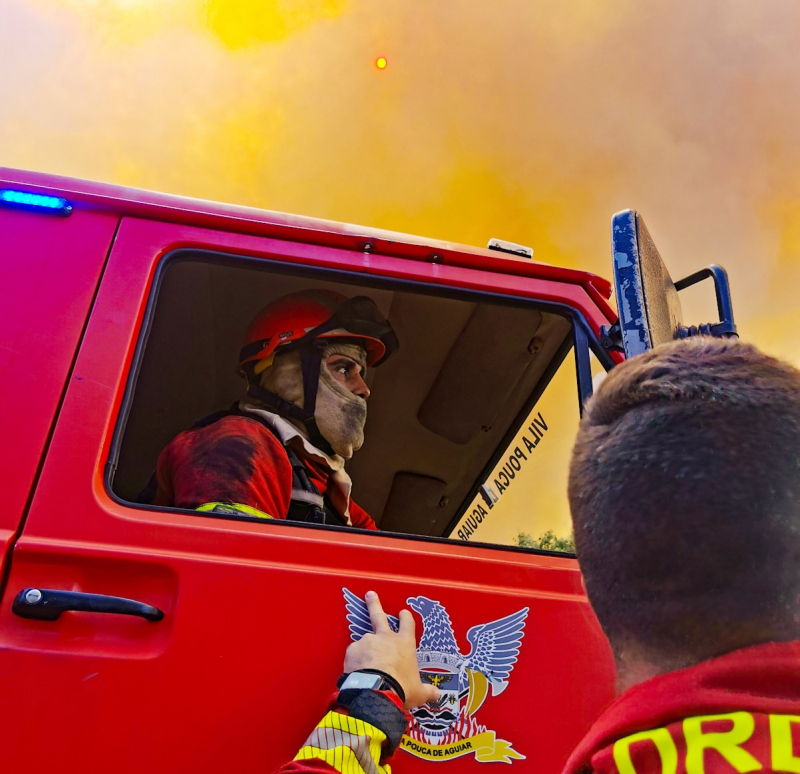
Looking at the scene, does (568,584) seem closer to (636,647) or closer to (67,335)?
(636,647)

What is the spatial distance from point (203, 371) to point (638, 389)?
78.2 inches

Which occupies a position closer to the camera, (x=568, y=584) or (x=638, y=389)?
(x=638, y=389)

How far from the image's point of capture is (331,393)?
2.24 m

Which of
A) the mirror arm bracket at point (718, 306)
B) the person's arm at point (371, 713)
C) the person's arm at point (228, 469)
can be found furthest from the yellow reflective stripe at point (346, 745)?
the mirror arm bracket at point (718, 306)

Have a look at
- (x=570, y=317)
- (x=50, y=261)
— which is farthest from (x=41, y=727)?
(x=570, y=317)

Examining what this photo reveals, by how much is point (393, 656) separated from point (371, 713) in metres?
0.12

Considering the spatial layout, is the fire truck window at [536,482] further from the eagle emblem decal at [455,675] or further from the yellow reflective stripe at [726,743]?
the yellow reflective stripe at [726,743]

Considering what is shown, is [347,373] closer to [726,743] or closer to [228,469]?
[228,469]

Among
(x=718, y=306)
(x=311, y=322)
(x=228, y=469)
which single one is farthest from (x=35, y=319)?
(x=718, y=306)

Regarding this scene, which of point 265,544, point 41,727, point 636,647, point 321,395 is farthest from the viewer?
point 321,395

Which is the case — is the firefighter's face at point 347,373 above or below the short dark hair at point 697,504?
above

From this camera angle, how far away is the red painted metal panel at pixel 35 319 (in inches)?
51.6

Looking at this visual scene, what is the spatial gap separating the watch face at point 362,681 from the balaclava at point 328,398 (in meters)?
1.09

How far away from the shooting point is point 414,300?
2.22 meters
